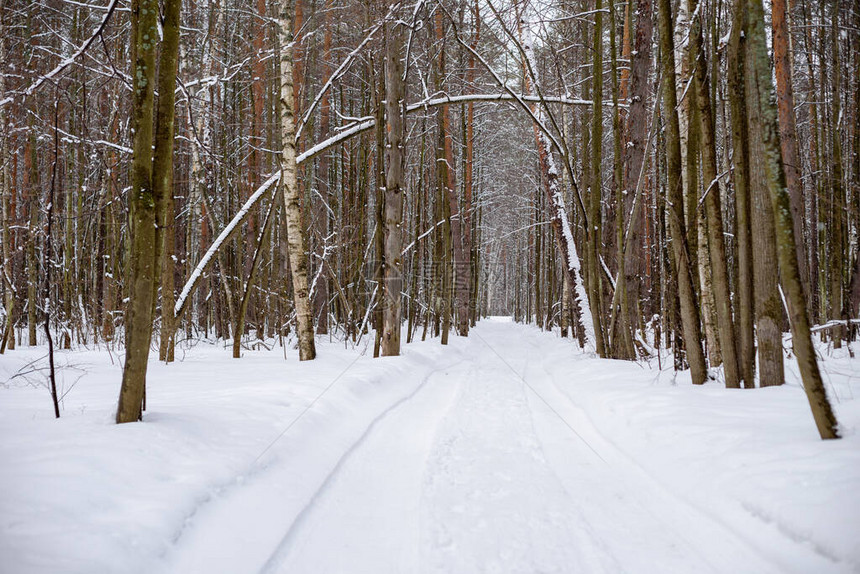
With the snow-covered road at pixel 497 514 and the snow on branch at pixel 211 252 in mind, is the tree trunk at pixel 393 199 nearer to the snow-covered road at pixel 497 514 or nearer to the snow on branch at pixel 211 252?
the snow on branch at pixel 211 252

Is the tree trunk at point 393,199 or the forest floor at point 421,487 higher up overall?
the tree trunk at point 393,199

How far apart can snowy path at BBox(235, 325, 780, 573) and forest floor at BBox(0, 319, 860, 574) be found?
12mm

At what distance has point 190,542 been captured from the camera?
2172mm

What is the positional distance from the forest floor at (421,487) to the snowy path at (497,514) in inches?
0.5

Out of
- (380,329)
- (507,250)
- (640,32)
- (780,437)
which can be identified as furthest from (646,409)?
(507,250)

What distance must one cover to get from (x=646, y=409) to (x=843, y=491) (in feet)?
7.34

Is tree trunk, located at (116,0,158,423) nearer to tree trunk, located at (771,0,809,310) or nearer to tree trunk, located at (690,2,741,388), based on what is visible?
tree trunk, located at (690,2,741,388)

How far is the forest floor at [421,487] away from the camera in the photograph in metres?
2.03

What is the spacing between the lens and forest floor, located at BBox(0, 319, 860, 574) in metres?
2.03

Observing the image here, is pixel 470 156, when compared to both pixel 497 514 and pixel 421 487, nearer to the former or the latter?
pixel 421 487

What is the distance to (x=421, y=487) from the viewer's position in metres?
3.05

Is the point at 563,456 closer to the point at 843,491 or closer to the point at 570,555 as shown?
the point at 570,555

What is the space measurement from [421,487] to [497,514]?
0.61 metres

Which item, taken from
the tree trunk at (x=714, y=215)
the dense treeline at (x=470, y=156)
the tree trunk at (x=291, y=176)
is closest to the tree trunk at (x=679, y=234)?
the dense treeline at (x=470, y=156)
